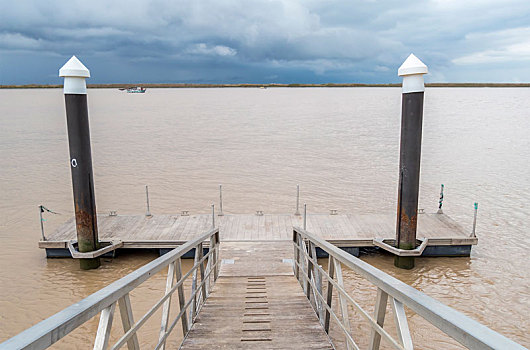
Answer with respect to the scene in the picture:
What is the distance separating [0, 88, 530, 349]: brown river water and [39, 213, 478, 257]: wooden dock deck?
0.54 metres

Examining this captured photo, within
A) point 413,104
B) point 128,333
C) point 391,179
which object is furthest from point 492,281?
point 391,179

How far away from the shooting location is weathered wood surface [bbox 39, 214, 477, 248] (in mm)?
9336

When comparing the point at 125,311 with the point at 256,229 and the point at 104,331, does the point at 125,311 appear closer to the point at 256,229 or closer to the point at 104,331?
the point at 104,331

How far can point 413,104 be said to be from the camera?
8156 millimetres

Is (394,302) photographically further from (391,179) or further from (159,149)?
(159,149)

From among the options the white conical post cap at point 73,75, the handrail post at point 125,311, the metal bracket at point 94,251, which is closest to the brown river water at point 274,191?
the metal bracket at point 94,251

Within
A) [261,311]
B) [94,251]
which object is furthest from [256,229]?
[261,311]

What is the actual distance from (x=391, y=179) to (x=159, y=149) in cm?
1519

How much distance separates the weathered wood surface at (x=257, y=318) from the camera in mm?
3414

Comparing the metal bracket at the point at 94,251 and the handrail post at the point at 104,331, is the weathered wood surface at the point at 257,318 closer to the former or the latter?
the handrail post at the point at 104,331

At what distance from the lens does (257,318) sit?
3.98m

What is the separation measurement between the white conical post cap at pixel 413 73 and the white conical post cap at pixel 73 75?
6.34 metres

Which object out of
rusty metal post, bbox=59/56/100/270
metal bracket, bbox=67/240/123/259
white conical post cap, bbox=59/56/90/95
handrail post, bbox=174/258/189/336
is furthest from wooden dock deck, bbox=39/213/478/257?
handrail post, bbox=174/258/189/336

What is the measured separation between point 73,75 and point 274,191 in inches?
376
